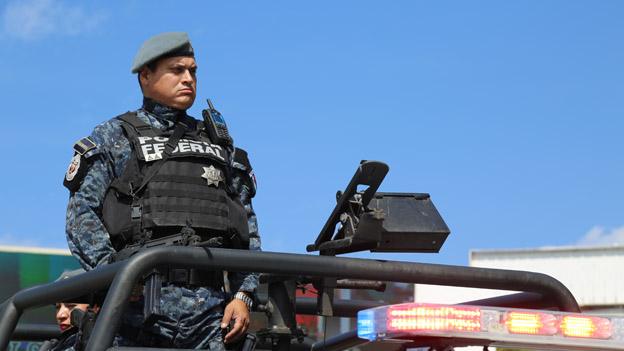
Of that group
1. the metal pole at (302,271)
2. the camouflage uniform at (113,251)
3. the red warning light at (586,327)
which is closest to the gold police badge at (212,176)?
the camouflage uniform at (113,251)

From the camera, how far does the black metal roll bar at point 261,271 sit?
2.85 m

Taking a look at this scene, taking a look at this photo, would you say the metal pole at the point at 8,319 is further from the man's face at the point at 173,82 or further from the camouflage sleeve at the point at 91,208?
the man's face at the point at 173,82

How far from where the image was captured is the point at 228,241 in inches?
157

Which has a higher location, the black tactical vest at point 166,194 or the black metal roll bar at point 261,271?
the black tactical vest at point 166,194

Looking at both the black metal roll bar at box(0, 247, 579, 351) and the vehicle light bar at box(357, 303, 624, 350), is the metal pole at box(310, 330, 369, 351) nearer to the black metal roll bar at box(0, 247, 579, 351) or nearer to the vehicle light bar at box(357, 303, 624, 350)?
the black metal roll bar at box(0, 247, 579, 351)

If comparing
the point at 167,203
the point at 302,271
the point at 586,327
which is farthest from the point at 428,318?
the point at 167,203

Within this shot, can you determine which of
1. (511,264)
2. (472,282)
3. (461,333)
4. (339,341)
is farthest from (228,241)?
(511,264)

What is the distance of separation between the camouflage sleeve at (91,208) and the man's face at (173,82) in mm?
283

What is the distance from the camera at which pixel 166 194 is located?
3.79m

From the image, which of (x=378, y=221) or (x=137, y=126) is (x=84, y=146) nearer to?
(x=137, y=126)

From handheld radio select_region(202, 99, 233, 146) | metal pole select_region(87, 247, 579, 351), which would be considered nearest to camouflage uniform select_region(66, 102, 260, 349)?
handheld radio select_region(202, 99, 233, 146)

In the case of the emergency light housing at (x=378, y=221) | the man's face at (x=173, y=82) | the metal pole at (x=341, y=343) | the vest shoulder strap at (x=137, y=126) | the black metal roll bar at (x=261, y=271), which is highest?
the man's face at (x=173, y=82)

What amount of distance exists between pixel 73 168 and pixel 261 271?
1.12 metres

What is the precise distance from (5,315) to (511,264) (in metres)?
34.6
